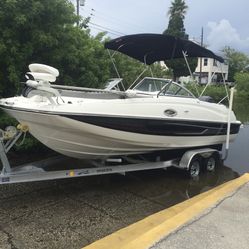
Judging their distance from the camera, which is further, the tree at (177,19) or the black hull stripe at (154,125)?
the tree at (177,19)

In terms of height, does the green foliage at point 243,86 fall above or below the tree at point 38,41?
below

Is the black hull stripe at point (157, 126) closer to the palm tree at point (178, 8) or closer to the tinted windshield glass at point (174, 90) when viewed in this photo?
the tinted windshield glass at point (174, 90)

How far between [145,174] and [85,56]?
10.7 ft

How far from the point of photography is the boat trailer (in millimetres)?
5594

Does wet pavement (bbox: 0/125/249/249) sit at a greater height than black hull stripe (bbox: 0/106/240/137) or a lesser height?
lesser

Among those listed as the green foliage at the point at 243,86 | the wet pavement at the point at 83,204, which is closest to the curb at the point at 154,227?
the wet pavement at the point at 83,204

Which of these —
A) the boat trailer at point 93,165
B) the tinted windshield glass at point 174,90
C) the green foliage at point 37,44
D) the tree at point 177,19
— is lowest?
the boat trailer at point 93,165

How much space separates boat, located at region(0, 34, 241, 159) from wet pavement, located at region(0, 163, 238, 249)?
0.71 m

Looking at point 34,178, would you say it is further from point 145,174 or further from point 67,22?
point 67,22

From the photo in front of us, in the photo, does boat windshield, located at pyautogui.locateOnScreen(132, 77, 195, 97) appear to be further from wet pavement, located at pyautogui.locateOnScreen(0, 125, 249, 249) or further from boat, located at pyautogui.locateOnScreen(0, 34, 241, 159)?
wet pavement, located at pyautogui.locateOnScreen(0, 125, 249, 249)

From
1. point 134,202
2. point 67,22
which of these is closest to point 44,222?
point 134,202

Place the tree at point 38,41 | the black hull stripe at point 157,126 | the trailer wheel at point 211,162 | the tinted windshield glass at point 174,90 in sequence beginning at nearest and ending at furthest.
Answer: the black hull stripe at point 157,126, the tinted windshield glass at point 174,90, the tree at point 38,41, the trailer wheel at point 211,162

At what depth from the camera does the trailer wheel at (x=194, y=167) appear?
7816 millimetres

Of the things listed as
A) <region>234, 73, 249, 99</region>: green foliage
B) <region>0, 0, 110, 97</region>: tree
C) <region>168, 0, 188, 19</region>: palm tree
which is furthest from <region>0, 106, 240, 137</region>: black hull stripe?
<region>168, 0, 188, 19</region>: palm tree
